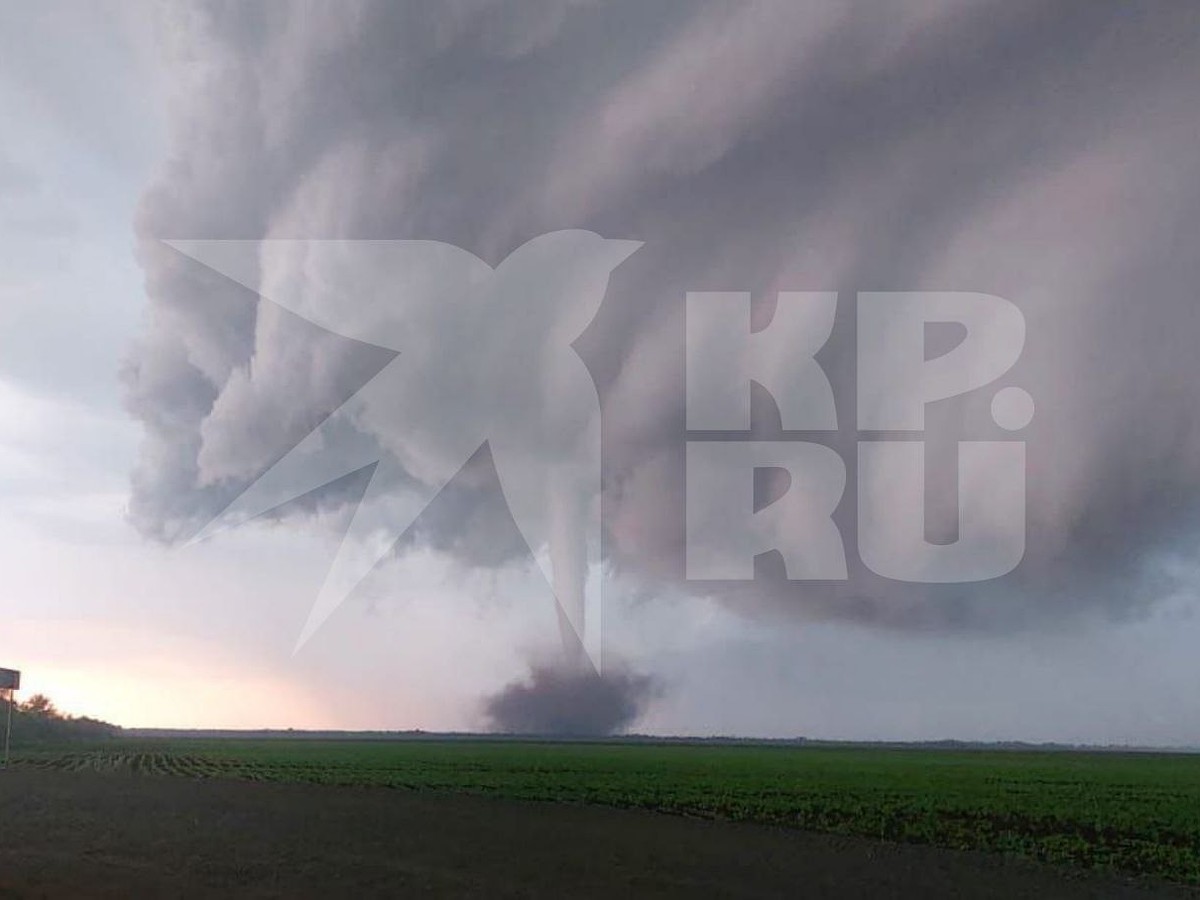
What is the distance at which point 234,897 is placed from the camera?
1602 centimetres

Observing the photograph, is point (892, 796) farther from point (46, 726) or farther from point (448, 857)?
point (46, 726)

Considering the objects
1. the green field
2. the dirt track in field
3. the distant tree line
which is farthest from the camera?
the distant tree line

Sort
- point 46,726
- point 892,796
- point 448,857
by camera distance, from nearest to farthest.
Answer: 1. point 448,857
2. point 892,796
3. point 46,726

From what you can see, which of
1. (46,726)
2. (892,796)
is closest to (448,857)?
(892,796)

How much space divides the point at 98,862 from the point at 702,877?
1260 centimetres

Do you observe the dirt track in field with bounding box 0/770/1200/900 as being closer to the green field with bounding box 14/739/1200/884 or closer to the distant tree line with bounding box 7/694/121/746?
the green field with bounding box 14/739/1200/884

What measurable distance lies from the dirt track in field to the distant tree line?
267ft

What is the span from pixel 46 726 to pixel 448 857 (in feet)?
366

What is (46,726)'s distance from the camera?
364 ft

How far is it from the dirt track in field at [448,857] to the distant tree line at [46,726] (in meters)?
81.4

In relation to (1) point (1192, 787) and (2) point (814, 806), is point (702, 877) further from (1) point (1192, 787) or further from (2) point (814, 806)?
(1) point (1192, 787)

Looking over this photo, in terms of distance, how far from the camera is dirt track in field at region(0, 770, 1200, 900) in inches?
701

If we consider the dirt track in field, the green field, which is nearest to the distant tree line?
the green field

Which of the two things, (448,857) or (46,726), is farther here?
(46,726)
